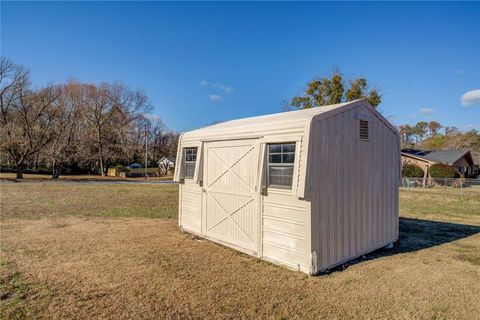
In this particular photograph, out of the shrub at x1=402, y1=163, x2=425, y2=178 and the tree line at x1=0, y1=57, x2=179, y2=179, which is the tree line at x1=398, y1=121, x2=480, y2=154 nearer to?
the shrub at x1=402, y1=163, x2=425, y2=178

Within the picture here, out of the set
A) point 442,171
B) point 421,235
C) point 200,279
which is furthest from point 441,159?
point 200,279

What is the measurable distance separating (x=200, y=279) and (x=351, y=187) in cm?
328

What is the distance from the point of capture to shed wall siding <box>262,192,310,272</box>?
196 inches

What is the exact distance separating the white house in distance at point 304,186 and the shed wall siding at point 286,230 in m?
0.02

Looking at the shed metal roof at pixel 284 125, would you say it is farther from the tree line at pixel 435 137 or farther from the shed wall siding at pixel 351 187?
the tree line at pixel 435 137

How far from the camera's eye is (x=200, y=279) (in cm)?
473

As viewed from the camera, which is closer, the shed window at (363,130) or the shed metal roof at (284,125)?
the shed metal roof at (284,125)

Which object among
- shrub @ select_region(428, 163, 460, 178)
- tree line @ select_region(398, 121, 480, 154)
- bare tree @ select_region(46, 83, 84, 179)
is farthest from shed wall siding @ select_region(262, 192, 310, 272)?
tree line @ select_region(398, 121, 480, 154)

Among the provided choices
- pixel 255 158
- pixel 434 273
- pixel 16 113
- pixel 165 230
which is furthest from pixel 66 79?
pixel 434 273

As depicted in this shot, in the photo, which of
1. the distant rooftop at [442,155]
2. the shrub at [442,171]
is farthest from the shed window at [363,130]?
the distant rooftop at [442,155]

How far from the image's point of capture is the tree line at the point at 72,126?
25.2 meters

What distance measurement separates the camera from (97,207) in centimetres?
1191

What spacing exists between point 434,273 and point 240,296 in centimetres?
350

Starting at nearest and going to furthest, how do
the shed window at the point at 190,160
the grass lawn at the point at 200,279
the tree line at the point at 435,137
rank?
the grass lawn at the point at 200,279, the shed window at the point at 190,160, the tree line at the point at 435,137
